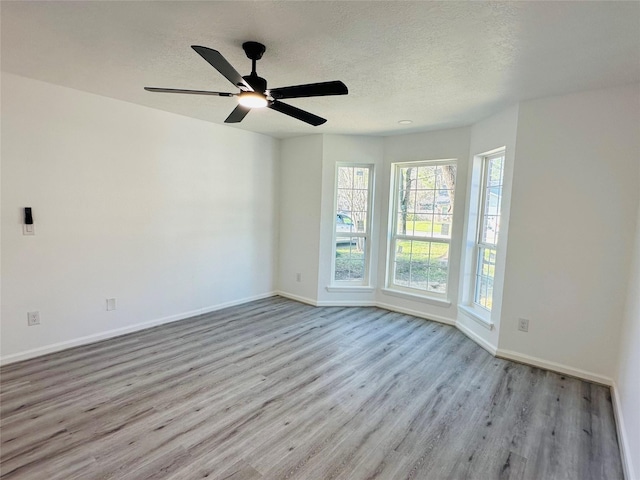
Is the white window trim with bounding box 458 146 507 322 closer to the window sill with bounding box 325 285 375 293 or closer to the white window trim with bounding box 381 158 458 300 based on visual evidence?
the white window trim with bounding box 381 158 458 300

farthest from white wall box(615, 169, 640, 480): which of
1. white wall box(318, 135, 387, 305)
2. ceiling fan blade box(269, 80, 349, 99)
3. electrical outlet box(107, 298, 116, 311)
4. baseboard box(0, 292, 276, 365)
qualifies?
electrical outlet box(107, 298, 116, 311)

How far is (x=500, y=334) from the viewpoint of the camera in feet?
10.7

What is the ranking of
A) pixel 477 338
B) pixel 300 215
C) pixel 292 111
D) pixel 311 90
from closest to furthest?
pixel 311 90 < pixel 292 111 < pixel 477 338 < pixel 300 215

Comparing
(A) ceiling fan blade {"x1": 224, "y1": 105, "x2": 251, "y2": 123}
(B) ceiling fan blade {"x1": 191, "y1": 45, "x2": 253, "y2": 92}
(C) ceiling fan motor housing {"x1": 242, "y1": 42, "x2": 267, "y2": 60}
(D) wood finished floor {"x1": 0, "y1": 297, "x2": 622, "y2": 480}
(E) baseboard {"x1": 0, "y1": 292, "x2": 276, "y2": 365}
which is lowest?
(D) wood finished floor {"x1": 0, "y1": 297, "x2": 622, "y2": 480}

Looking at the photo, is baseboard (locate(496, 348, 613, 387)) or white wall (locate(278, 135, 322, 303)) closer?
baseboard (locate(496, 348, 613, 387))

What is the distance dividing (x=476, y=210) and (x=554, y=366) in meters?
1.77

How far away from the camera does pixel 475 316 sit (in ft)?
12.0

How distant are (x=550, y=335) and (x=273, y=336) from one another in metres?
2.73

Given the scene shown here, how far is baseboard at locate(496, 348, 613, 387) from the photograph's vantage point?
9.14 feet

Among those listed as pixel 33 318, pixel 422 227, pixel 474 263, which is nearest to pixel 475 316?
pixel 474 263

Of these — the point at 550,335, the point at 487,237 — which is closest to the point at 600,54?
the point at 487,237

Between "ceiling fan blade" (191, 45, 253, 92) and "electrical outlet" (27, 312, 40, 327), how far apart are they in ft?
9.30

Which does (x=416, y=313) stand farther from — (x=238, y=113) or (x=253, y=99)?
(x=253, y=99)

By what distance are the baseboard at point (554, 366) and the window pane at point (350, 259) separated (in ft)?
7.05
